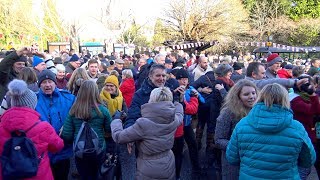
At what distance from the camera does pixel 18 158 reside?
3197mm

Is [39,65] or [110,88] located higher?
[39,65]

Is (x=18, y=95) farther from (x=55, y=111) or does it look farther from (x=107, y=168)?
(x=107, y=168)

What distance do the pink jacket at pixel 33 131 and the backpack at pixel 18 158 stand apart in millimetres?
69

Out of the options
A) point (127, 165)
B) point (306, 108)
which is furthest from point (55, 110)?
point (306, 108)

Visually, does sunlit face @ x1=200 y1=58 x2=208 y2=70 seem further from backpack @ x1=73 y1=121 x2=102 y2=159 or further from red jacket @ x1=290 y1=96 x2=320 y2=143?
backpack @ x1=73 y1=121 x2=102 y2=159

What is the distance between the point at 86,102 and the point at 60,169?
914 millimetres

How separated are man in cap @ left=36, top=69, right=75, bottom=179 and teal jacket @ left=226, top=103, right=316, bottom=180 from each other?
7.21 feet

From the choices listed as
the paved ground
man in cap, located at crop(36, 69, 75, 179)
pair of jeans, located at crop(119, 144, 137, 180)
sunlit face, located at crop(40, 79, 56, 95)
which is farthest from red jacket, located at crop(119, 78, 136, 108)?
sunlit face, located at crop(40, 79, 56, 95)

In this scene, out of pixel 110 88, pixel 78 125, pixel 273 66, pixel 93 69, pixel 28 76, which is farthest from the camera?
pixel 93 69

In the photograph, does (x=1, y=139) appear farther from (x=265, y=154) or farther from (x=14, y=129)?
(x=265, y=154)

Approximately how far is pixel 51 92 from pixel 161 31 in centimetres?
2646

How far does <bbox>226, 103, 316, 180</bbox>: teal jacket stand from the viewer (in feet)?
9.52

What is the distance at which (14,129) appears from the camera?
128 inches

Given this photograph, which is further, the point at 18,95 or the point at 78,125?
A: the point at 78,125
